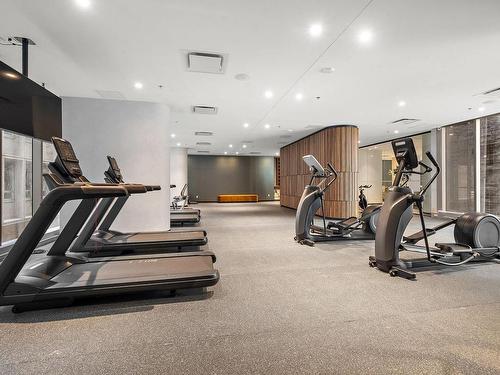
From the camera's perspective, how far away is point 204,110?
265 inches

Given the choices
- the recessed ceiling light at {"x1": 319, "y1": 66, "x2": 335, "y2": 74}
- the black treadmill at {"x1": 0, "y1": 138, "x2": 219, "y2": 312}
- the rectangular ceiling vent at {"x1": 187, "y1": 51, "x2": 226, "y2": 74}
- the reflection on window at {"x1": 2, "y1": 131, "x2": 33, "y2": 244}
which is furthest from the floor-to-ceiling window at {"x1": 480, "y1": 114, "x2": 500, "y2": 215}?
the reflection on window at {"x1": 2, "y1": 131, "x2": 33, "y2": 244}

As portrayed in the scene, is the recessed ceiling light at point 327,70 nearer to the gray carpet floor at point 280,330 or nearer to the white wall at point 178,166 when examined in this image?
the gray carpet floor at point 280,330

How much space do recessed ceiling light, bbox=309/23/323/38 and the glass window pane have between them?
729 cm

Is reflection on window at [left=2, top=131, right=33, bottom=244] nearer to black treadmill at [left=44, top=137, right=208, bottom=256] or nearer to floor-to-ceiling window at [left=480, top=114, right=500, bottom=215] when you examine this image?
black treadmill at [left=44, top=137, right=208, bottom=256]

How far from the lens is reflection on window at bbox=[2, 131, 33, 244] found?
6070 mm

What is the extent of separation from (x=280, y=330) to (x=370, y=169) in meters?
13.0

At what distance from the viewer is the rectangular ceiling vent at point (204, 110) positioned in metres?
6.50

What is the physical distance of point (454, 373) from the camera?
5.20ft

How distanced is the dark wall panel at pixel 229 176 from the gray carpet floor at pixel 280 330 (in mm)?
13835

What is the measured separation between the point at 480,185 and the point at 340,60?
6.67 metres

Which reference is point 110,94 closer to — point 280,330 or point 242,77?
point 242,77

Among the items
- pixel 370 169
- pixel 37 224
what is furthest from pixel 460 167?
pixel 37 224

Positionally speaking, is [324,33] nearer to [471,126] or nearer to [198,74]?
[198,74]

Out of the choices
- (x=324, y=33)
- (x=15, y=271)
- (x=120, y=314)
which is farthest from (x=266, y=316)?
(x=324, y=33)
